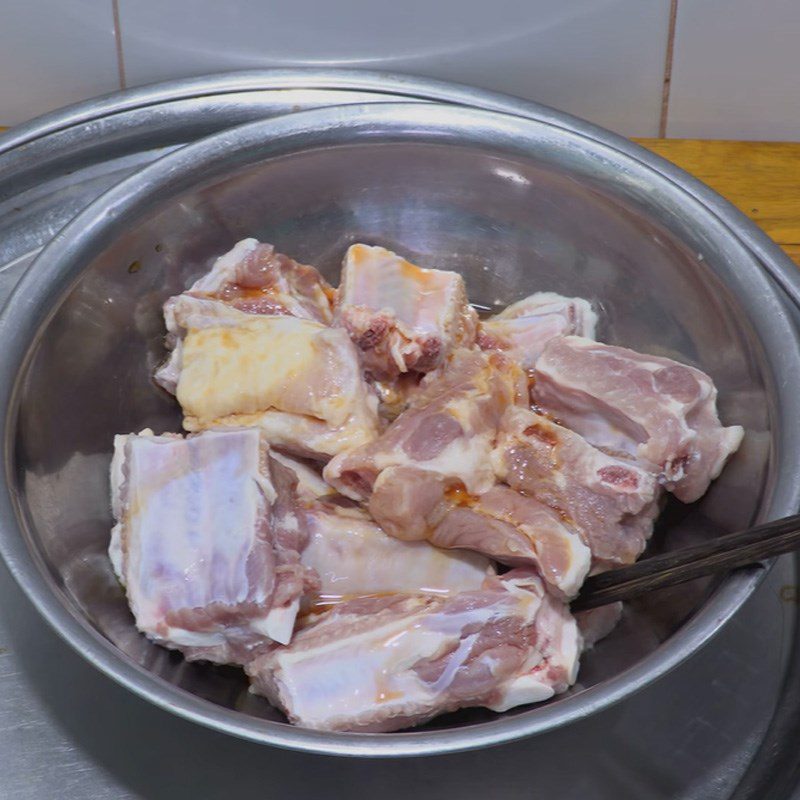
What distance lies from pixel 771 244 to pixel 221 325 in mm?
756

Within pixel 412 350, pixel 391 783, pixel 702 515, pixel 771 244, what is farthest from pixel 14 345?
pixel 771 244

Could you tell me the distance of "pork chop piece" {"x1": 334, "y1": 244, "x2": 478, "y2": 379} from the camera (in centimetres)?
139

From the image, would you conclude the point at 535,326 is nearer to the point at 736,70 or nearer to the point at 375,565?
the point at 375,565

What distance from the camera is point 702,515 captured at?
51.9 inches

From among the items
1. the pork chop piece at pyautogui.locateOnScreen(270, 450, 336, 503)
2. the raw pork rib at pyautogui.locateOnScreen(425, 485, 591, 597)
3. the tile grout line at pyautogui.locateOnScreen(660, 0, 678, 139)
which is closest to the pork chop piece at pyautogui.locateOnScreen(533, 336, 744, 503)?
the raw pork rib at pyautogui.locateOnScreen(425, 485, 591, 597)

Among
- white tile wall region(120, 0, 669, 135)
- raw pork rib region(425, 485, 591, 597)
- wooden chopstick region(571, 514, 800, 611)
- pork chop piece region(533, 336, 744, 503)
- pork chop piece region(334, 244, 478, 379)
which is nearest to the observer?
wooden chopstick region(571, 514, 800, 611)

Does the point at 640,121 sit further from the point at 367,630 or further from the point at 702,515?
the point at 367,630

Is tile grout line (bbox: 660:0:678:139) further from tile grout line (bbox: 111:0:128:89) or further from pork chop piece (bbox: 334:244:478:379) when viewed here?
pork chop piece (bbox: 334:244:478:379)

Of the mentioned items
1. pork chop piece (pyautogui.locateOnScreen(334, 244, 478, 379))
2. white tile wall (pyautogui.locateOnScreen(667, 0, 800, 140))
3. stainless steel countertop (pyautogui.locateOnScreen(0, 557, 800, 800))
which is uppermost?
white tile wall (pyautogui.locateOnScreen(667, 0, 800, 140))

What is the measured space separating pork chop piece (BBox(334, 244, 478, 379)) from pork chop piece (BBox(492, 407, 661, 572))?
15 centimetres

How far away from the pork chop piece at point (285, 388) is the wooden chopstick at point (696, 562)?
325mm

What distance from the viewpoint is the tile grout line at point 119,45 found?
1.69 m

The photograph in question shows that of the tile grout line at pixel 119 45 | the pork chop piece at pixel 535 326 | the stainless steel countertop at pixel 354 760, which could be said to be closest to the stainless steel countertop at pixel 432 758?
the stainless steel countertop at pixel 354 760

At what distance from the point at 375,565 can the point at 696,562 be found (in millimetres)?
362
